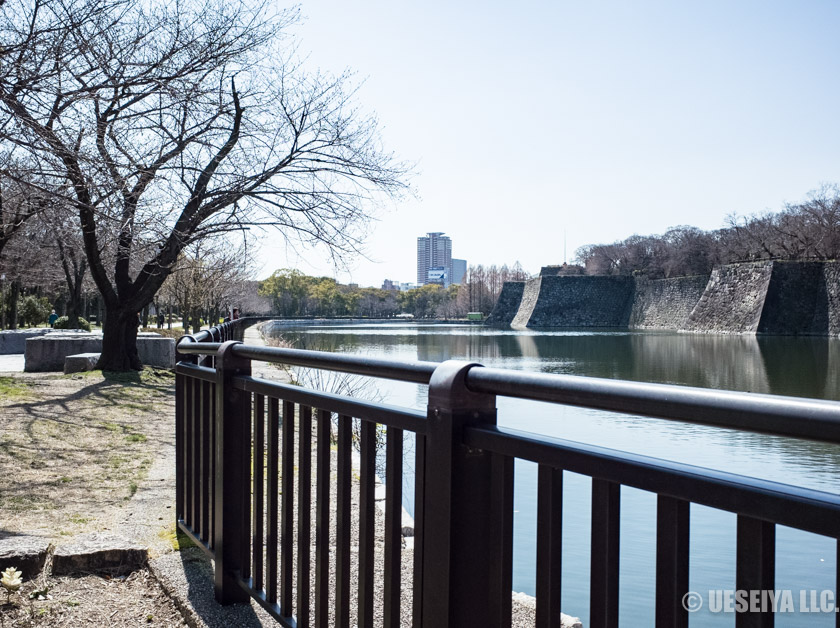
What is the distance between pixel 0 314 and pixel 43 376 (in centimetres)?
2613

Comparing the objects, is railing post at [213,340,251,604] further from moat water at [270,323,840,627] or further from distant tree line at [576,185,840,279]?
distant tree line at [576,185,840,279]

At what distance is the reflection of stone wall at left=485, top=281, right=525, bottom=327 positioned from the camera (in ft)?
318

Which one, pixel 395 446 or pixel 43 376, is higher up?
pixel 395 446

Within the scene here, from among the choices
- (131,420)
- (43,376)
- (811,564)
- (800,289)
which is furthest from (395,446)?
(800,289)

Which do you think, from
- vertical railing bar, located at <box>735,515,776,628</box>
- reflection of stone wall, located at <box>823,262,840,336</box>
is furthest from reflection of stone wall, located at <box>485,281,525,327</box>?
vertical railing bar, located at <box>735,515,776,628</box>

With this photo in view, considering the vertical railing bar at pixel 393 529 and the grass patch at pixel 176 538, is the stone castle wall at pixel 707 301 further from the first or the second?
the vertical railing bar at pixel 393 529

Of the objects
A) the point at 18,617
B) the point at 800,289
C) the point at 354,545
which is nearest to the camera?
the point at 18,617

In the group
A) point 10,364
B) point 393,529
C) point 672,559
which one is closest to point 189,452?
point 393,529

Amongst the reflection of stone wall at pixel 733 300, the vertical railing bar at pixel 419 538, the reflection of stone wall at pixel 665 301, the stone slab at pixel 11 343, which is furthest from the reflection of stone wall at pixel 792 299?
the vertical railing bar at pixel 419 538

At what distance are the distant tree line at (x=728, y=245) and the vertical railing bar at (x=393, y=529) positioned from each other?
61.1 metres

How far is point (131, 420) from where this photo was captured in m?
8.91

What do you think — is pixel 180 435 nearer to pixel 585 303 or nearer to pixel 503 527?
pixel 503 527

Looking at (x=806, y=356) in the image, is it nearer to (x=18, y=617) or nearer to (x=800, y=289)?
(x=800, y=289)

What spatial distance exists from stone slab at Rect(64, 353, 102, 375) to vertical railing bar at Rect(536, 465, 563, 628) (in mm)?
13982
